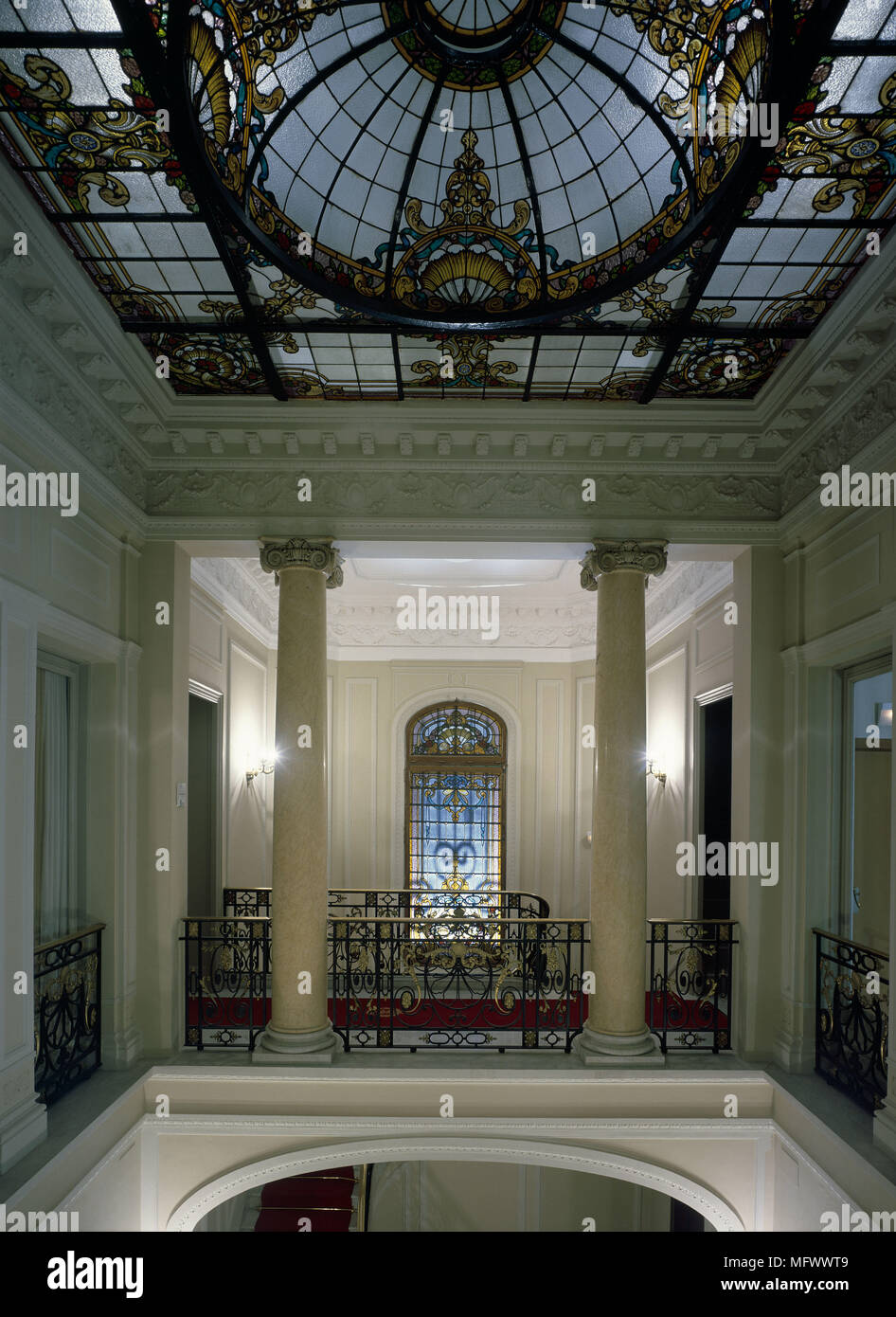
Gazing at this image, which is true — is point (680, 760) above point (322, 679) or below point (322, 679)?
below

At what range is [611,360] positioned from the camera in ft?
20.1

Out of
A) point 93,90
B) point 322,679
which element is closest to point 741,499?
point 322,679

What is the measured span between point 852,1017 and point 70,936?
5.17 meters

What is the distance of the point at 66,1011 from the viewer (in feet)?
19.2

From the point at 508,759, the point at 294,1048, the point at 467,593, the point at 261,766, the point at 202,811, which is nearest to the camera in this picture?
the point at 294,1048

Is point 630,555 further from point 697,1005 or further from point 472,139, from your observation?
point 697,1005

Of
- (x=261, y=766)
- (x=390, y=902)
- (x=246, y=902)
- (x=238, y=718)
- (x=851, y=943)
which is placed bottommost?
(x=390, y=902)

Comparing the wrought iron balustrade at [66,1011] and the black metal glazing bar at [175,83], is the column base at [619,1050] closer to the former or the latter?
the wrought iron balustrade at [66,1011]

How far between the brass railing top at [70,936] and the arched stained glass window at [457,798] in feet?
23.8

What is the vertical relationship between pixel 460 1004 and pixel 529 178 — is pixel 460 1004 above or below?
below

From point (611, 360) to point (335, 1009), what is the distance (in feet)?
17.9

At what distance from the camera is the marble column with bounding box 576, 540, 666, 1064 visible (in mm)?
6793

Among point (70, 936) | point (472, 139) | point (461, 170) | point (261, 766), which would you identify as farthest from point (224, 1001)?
point (472, 139)
